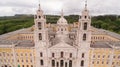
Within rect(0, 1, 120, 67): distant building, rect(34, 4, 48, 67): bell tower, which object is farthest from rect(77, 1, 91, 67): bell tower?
rect(34, 4, 48, 67): bell tower

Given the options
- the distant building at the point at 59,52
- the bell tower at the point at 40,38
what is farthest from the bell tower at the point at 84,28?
the bell tower at the point at 40,38

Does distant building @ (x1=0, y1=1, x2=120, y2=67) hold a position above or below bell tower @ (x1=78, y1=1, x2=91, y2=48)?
below

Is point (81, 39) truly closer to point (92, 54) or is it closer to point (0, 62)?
point (92, 54)

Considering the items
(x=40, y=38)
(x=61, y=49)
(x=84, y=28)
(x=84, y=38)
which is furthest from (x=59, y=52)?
(x=84, y=28)

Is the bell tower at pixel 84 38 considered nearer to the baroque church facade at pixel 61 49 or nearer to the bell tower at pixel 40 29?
the baroque church facade at pixel 61 49

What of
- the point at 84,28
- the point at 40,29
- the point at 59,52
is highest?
the point at 84,28

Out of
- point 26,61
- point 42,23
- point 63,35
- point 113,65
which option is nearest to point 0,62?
point 26,61

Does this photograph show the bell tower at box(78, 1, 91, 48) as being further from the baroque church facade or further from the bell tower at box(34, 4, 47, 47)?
the bell tower at box(34, 4, 47, 47)

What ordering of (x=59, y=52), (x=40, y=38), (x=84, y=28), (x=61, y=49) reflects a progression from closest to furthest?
(x=84, y=28)
(x=40, y=38)
(x=61, y=49)
(x=59, y=52)

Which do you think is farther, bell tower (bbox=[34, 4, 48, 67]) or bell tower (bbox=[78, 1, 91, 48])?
bell tower (bbox=[34, 4, 48, 67])

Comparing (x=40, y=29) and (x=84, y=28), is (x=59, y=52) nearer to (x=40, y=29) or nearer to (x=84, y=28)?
(x=40, y=29)

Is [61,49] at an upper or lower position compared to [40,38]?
lower
